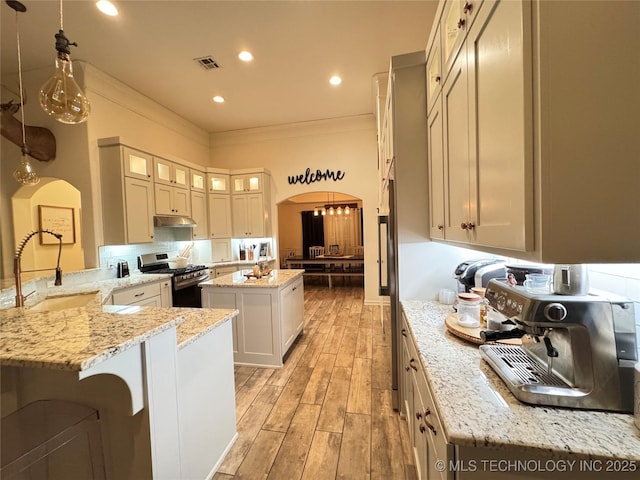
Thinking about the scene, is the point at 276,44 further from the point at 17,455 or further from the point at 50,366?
the point at 17,455

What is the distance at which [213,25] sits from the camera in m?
2.75

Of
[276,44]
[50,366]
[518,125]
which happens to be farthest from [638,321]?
[276,44]

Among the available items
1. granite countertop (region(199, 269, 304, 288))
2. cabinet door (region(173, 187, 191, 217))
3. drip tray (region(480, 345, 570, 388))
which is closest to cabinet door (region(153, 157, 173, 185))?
cabinet door (region(173, 187, 191, 217))

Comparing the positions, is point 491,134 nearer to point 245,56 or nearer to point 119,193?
point 245,56

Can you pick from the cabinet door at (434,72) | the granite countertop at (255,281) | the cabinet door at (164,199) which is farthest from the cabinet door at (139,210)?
the cabinet door at (434,72)

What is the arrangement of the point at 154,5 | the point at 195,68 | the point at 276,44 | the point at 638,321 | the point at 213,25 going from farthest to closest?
the point at 195,68 → the point at 276,44 → the point at 213,25 → the point at 154,5 → the point at 638,321

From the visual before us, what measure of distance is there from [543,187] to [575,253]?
8.0 inches

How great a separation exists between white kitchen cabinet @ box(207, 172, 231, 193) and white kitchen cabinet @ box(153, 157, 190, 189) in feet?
1.76

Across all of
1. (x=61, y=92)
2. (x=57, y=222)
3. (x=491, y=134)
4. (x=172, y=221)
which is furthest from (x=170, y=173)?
(x=491, y=134)

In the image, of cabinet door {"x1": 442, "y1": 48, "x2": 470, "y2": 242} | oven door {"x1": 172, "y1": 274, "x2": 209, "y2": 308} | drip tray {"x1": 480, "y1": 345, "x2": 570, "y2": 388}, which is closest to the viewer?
drip tray {"x1": 480, "y1": 345, "x2": 570, "y2": 388}

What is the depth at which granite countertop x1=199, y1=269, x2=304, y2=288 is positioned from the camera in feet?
9.41

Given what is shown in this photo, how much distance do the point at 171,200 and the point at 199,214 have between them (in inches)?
27.5

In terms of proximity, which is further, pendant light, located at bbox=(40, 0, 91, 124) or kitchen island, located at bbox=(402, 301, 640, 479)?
pendant light, located at bbox=(40, 0, 91, 124)

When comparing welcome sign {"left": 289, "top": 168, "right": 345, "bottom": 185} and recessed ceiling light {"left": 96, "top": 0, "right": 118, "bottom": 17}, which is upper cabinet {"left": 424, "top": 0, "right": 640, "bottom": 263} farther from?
welcome sign {"left": 289, "top": 168, "right": 345, "bottom": 185}
